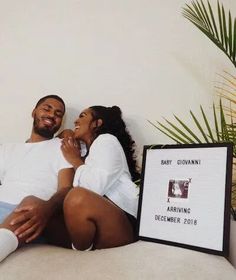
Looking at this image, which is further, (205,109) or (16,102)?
(16,102)

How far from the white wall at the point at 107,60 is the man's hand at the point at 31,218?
28.7 inches

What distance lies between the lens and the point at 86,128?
1607 mm

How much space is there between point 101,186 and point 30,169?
0.46 metres

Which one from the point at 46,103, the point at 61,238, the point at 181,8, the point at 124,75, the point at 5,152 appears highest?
the point at 181,8

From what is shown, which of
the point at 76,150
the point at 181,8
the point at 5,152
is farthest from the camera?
the point at 181,8

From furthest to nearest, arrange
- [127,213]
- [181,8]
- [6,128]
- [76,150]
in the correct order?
[6,128] → [181,8] → [76,150] → [127,213]

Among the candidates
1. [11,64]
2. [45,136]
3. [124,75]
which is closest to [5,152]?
[45,136]

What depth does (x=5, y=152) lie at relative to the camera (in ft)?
5.57

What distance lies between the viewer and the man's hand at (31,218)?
1078 mm

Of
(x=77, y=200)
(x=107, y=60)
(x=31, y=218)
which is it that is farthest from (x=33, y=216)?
(x=107, y=60)

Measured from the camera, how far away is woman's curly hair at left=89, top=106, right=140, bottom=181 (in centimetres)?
160

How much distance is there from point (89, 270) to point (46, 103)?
1.10 metres

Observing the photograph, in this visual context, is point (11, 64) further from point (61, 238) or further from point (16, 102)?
point (61, 238)

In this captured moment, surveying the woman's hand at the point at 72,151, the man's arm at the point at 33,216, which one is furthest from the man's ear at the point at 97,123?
the man's arm at the point at 33,216
